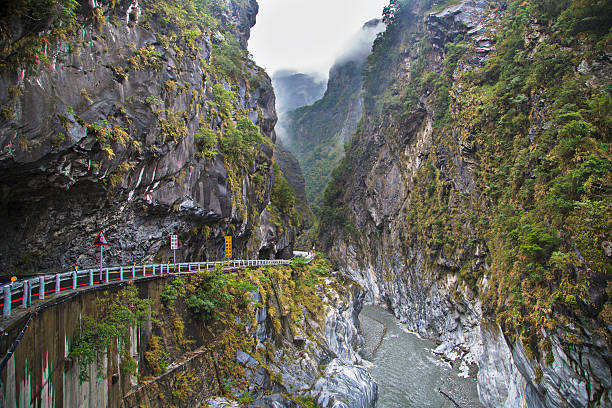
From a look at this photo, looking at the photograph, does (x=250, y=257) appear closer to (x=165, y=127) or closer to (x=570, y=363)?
(x=165, y=127)

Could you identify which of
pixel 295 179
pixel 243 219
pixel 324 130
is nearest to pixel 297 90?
pixel 324 130

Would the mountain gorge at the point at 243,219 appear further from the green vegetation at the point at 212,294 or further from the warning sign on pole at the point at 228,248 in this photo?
the warning sign on pole at the point at 228,248

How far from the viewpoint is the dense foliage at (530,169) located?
13875 millimetres

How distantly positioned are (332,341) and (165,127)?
757 inches

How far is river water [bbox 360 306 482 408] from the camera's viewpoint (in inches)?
877

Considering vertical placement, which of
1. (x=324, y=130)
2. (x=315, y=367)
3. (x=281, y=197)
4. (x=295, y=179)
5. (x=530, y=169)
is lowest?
(x=315, y=367)

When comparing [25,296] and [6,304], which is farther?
[25,296]

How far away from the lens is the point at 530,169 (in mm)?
19844

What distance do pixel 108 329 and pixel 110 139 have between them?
763 centimetres

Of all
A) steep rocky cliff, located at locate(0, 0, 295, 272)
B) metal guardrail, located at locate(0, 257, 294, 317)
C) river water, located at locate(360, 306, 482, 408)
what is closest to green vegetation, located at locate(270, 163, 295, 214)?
steep rocky cliff, located at locate(0, 0, 295, 272)

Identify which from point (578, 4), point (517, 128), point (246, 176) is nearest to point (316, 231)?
point (246, 176)

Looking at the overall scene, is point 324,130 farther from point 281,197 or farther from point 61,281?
point 61,281

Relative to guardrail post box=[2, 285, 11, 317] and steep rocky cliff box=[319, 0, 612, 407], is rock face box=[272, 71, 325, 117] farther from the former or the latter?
guardrail post box=[2, 285, 11, 317]

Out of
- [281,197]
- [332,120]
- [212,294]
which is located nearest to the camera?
[212,294]
